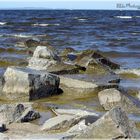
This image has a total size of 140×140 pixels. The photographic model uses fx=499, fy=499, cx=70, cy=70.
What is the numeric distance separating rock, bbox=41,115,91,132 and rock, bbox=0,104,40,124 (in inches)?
25.1

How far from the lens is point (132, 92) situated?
11250mm

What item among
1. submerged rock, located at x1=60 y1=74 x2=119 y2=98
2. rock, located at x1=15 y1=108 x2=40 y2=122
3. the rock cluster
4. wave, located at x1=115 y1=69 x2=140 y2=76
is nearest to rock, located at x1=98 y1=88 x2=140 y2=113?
the rock cluster

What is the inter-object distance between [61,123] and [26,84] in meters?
2.61

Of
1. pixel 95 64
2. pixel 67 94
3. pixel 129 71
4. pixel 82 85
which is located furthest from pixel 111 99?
pixel 129 71

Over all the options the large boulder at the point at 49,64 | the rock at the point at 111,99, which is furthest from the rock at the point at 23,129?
the large boulder at the point at 49,64

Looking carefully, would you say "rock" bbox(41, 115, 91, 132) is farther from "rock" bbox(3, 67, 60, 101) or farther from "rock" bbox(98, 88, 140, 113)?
"rock" bbox(3, 67, 60, 101)

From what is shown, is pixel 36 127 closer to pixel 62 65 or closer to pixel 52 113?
pixel 52 113

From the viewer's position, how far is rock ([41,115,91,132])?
748 centimetres

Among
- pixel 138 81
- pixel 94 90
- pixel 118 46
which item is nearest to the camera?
pixel 94 90

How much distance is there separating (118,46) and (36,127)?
16.6 meters

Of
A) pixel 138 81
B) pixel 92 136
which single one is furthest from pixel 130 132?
pixel 138 81

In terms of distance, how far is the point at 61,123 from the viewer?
7.56 metres

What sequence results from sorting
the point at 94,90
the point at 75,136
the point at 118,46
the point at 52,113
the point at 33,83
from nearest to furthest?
the point at 75,136
the point at 52,113
the point at 33,83
the point at 94,90
the point at 118,46

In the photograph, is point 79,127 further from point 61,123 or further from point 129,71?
point 129,71
